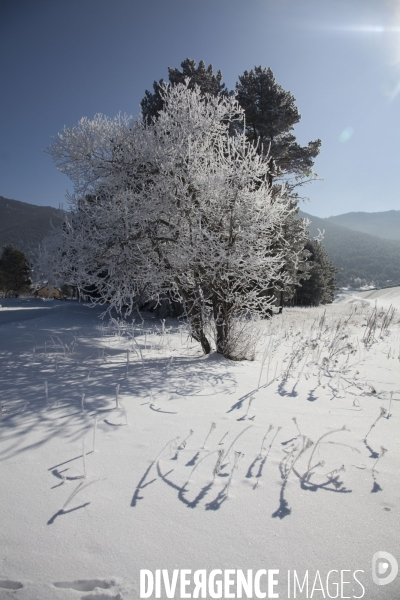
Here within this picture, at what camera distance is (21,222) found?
112 meters

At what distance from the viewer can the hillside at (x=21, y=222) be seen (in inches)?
3630

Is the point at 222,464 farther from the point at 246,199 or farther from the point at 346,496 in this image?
the point at 246,199

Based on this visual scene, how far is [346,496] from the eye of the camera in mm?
1786

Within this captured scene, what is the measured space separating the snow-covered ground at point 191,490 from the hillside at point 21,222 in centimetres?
9213

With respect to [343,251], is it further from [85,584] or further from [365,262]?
[85,584]

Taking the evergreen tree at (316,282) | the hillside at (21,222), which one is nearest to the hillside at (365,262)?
the evergreen tree at (316,282)

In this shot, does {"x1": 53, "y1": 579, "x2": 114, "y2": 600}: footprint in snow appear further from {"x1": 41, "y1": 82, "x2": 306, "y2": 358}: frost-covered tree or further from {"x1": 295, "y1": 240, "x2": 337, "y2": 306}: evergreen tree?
{"x1": 295, "y1": 240, "x2": 337, "y2": 306}: evergreen tree

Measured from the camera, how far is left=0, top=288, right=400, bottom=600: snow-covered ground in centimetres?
131

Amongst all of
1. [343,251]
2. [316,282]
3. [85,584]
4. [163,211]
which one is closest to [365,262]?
[343,251]

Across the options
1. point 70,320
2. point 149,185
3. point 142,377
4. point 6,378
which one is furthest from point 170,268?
point 70,320

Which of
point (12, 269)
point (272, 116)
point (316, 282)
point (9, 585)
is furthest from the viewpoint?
point (12, 269)

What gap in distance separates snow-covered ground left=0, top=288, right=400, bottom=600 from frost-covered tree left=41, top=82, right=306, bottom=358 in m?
2.34

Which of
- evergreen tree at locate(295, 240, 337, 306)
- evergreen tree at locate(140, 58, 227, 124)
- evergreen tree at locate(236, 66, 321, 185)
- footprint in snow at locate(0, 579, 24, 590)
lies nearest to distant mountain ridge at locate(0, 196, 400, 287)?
evergreen tree at locate(295, 240, 337, 306)

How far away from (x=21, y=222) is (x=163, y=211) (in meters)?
126
